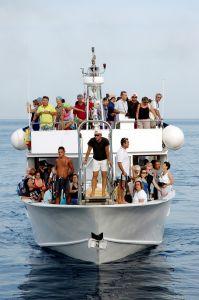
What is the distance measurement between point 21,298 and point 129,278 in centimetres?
302

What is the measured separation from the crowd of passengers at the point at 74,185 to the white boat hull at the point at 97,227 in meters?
0.46

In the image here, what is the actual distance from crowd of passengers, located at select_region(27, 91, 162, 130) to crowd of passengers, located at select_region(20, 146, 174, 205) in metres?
1.56

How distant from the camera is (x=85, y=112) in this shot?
23000mm

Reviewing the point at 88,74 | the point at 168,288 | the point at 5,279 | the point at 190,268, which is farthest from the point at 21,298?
the point at 88,74

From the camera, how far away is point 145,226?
20516mm

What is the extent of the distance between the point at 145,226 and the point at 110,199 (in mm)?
1741

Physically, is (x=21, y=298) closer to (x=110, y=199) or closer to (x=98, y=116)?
(x=110, y=199)

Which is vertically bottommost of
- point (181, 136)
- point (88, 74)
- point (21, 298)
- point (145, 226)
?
point (21, 298)

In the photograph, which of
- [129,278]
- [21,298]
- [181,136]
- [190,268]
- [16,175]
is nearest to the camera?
[21,298]

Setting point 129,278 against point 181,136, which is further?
point 181,136

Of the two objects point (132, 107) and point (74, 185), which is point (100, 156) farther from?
point (132, 107)

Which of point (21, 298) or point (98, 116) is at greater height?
point (98, 116)

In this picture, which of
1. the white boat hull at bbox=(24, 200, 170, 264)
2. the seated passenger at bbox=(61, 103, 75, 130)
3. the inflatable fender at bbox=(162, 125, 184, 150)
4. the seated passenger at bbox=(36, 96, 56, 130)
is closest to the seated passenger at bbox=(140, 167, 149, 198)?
the white boat hull at bbox=(24, 200, 170, 264)

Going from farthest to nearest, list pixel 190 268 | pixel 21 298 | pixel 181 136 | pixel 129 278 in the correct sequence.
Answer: pixel 181 136
pixel 190 268
pixel 129 278
pixel 21 298
